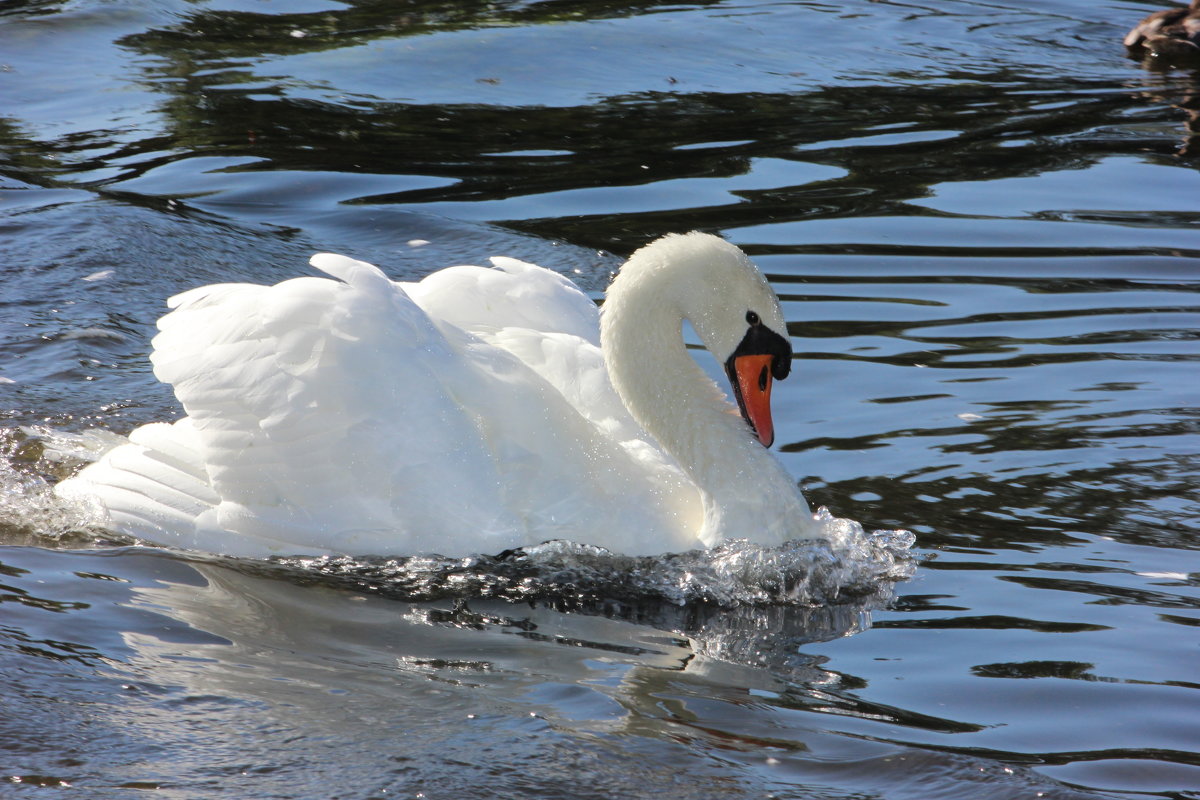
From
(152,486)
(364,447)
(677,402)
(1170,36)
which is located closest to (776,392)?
(677,402)

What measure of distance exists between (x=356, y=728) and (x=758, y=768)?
105 centimetres

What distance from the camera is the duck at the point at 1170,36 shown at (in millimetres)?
14102

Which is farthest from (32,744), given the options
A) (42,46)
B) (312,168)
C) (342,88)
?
(42,46)

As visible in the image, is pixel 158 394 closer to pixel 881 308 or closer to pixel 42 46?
pixel 881 308

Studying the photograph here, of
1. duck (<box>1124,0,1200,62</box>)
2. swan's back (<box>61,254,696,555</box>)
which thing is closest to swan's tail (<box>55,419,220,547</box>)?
swan's back (<box>61,254,696,555</box>)

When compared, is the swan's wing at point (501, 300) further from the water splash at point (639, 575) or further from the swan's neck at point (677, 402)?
the water splash at point (639, 575)

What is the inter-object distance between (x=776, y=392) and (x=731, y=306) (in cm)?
177

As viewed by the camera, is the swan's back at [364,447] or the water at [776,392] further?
the swan's back at [364,447]

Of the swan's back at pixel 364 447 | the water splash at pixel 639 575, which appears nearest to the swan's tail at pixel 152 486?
the swan's back at pixel 364 447

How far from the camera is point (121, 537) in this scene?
18.2 ft

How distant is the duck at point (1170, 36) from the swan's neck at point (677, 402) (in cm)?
1039

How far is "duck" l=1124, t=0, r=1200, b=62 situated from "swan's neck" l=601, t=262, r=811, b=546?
1039cm

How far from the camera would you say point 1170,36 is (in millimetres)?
14094

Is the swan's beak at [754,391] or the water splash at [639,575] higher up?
the swan's beak at [754,391]
